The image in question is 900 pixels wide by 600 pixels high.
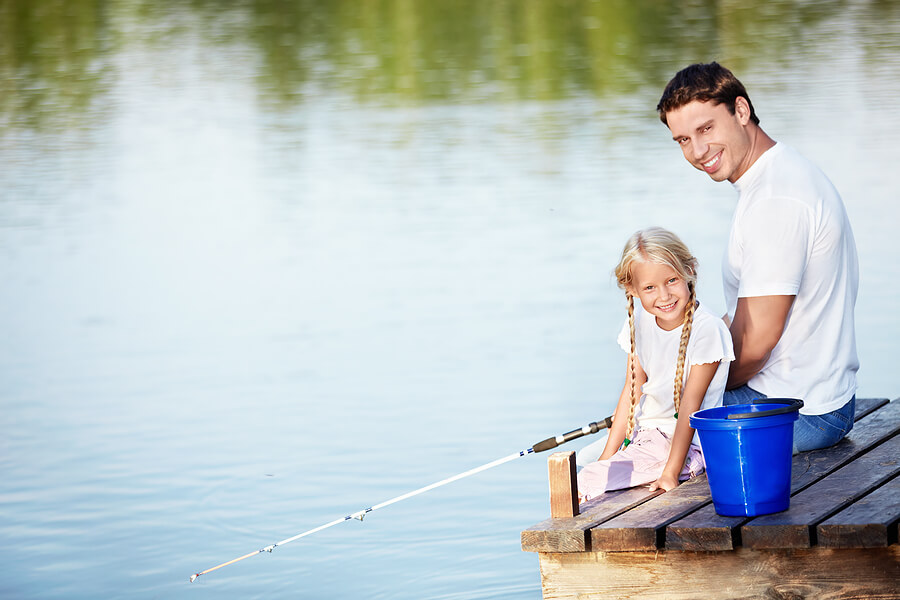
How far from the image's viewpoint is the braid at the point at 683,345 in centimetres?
352

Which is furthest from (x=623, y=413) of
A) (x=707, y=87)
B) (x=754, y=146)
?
(x=707, y=87)

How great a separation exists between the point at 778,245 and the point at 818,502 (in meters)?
0.64

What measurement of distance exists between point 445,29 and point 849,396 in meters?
18.9

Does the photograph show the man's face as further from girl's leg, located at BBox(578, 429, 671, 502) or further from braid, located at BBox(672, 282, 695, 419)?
girl's leg, located at BBox(578, 429, 671, 502)

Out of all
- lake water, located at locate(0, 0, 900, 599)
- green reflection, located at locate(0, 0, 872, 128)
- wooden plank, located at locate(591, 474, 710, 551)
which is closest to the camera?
wooden plank, located at locate(591, 474, 710, 551)

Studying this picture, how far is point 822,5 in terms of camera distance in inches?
870

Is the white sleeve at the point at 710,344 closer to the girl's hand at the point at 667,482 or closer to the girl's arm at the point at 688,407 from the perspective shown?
the girl's arm at the point at 688,407

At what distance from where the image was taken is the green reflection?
16281 millimetres

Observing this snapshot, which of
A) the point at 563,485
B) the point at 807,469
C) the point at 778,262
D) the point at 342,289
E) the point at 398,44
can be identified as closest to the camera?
the point at 563,485

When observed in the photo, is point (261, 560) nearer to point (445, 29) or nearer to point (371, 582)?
point (371, 582)

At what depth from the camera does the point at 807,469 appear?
3.60 m

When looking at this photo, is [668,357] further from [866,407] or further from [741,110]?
[866,407]

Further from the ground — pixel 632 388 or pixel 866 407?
pixel 632 388

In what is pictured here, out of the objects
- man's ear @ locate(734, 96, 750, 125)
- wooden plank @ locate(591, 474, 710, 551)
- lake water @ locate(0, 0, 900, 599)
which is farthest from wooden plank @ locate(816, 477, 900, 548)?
lake water @ locate(0, 0, 900, 599)
